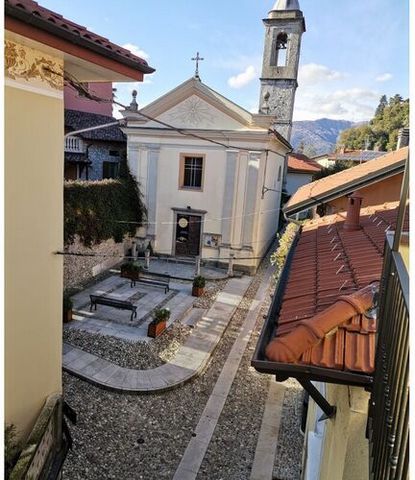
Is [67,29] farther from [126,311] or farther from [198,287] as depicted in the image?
[198,287]

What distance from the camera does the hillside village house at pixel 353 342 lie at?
1.59 m

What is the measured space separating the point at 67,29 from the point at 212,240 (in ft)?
50.3

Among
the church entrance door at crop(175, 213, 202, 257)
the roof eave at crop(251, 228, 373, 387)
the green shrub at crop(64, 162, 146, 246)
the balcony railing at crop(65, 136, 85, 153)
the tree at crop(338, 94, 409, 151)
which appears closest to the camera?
the roof eave at crop(251, 228, 373, 387)

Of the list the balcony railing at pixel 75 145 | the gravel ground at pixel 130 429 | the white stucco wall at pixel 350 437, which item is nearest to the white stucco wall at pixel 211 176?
the balcony railing at pixel 75 145

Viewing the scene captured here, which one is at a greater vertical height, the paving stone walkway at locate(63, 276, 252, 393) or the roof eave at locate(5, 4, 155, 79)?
the roof eave at locate(5, 4, 155, 79)

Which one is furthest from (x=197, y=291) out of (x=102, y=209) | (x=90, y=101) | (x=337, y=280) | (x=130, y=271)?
(x=90, y=101)

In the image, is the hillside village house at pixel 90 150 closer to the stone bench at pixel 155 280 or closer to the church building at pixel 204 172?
the church building at pixel 204 172

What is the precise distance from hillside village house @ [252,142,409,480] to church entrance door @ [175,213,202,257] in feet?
45.7

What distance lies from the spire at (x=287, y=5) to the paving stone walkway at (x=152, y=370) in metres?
23.5

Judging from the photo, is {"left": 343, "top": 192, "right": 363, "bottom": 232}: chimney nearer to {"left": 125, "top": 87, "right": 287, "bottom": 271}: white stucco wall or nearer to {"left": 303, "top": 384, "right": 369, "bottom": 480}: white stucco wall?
{"left": 303, "top": 384, "right": 369, "bottom": 480}: white stucco wall

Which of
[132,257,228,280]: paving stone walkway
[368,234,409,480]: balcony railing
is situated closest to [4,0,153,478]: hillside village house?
[368,234,409,480]: balcony railing

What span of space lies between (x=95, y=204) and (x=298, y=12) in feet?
65.4

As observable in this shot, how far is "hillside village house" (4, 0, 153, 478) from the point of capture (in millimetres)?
3816

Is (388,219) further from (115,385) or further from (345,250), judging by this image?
(115,385)
